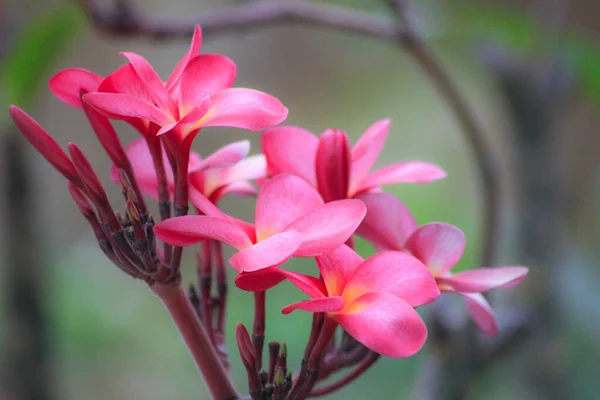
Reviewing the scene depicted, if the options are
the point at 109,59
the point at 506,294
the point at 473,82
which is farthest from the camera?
the point at 473,82

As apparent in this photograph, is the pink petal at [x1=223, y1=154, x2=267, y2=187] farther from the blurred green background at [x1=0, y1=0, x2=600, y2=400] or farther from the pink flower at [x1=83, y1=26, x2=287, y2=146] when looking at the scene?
the blurred green background at [x1=0, y1=0, x2=600, y2=400]

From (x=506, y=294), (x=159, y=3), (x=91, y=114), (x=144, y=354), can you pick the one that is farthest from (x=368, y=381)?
(x=159, y=3)

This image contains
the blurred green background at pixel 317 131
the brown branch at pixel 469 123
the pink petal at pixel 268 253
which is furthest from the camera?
the blurred green background at pixel 317 131

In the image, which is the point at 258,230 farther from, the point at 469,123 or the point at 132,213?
the point at 469,123

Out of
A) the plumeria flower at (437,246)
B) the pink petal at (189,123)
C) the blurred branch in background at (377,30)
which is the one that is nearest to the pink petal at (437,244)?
→ the plumeria flower at (437,246)

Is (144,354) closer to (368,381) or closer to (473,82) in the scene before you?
(368,381)

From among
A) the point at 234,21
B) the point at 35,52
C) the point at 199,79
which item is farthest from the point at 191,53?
the point at 35,52

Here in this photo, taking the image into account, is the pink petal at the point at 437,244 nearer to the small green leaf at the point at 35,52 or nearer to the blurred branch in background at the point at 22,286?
the small green leaf at the point at 35,52
